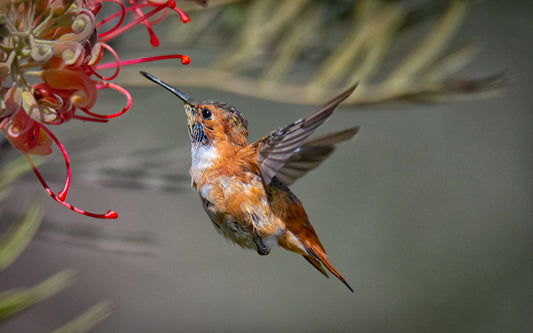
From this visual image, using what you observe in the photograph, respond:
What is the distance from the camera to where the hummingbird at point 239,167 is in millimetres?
939

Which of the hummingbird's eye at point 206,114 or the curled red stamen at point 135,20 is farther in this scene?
the hummingbird's eye at point 206,114

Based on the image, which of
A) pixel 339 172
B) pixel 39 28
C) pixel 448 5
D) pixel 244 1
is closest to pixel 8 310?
pixel 39 28

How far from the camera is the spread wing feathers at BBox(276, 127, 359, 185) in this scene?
88 cm

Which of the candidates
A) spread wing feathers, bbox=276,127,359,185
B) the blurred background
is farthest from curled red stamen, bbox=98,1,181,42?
the blurred background

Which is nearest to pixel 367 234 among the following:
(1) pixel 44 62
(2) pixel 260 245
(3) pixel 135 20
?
(2) pixel 260 245

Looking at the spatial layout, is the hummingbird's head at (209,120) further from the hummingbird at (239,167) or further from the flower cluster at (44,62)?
the flower cluster at (44,62)

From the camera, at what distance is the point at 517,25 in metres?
2.98

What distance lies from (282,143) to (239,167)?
3.7 inches

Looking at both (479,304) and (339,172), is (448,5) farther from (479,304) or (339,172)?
(479,304)

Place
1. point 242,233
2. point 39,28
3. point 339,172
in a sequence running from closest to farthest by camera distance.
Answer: point 39,28 < point 242,233 < point 339,172

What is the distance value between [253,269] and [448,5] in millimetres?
1875

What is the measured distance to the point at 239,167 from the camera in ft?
3.21

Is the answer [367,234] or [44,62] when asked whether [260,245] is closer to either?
[44,62]

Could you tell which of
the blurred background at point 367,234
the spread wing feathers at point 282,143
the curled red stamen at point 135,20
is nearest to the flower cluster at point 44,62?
the curled red stamen at point 135,20
